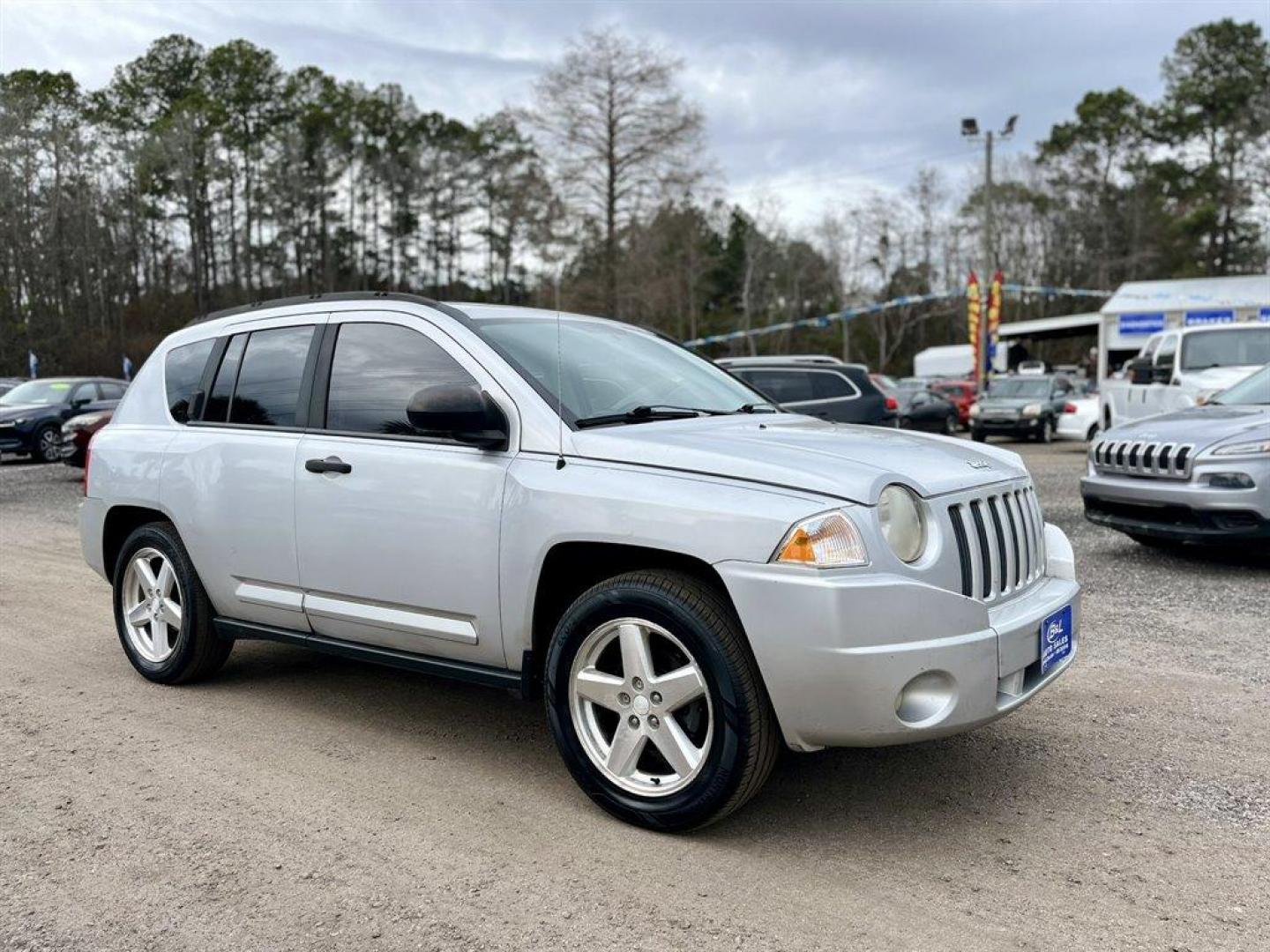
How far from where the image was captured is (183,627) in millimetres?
5078

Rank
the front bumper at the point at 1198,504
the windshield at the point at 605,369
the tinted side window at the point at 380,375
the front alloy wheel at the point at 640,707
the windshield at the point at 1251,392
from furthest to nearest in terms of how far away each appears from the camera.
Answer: the windshield at the point at 1251,392 → the front bumper at the point at 1198,504 → the tinted side window at the point at 380,375 → the windshield at the point at 605,369 → the front alloy wheel at the point at 640,707

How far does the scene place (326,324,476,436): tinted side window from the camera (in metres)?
4.23

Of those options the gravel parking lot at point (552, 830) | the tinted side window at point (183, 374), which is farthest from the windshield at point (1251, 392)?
the tinted side window at point (183, 374)

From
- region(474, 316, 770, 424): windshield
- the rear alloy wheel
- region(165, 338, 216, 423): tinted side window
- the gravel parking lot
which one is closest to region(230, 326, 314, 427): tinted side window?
region(165, 338, 216, 423): tinted side window

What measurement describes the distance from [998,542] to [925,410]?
3422 mm

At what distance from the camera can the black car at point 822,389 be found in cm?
1344

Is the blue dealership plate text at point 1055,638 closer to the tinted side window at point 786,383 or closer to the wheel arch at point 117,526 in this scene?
the wheel arch at point 117,526

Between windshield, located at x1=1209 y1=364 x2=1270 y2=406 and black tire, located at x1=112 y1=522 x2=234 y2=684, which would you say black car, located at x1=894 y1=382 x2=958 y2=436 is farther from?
black tire, located at x1=112 y1=522 x2=234 y2=684

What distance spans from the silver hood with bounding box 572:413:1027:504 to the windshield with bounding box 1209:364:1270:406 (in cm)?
548

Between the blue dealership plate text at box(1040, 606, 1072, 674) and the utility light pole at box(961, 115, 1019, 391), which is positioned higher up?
the utility light pole at box(961, 115, 1019, 391)

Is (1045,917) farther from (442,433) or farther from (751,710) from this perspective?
(442,433)

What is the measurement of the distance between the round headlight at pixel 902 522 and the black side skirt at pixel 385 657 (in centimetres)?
132

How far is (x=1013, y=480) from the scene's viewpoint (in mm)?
3982

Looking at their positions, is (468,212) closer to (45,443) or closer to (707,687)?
(45,443)
